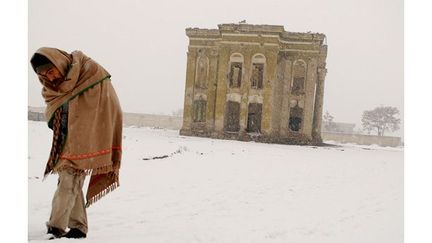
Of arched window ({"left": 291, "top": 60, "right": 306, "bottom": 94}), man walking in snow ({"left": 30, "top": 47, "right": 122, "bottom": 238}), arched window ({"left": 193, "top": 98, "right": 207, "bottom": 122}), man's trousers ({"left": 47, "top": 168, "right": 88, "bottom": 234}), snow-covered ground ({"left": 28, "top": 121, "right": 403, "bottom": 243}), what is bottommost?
snow-covered ground ({"left": 28, "top": 121, "right": 403, "bottom": 243})

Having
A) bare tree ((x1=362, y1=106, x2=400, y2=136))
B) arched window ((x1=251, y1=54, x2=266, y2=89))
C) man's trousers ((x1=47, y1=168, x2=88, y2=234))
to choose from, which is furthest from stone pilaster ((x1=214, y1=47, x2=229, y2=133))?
man's trousers ((x1=47, y1=168, x2=88, y2=234))

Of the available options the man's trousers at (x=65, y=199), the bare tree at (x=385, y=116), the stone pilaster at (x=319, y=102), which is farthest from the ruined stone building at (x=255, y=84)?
the man's trousers at (x=65, y=199)

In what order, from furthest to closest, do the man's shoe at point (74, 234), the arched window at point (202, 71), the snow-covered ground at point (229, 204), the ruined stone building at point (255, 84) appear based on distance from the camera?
1. the arched window at point (202, 71)
2. the ruined stone building at point (255, 84)
3. the snow-covered ground at point (229, 204)
4. the man's shoe at point (74, 234)

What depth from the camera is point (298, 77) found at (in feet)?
81.9

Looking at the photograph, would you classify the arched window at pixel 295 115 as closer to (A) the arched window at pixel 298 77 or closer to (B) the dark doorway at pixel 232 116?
(A) the arched window at pixel 298 77

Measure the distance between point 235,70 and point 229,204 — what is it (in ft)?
63.9

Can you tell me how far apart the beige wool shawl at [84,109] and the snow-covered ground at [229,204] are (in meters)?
0.64

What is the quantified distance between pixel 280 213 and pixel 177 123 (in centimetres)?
3178

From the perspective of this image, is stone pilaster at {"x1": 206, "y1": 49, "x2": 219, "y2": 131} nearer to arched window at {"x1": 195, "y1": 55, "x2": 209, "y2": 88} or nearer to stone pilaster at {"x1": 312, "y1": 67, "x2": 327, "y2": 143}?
arched window at {"x1": 195, "y1": 55, "x2": 209, "y2": 88}

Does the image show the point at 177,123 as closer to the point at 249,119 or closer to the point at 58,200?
the point at 249,119

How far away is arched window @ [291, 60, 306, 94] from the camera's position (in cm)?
2461

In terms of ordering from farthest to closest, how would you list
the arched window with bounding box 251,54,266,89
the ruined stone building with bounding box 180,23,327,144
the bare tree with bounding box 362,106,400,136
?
the arched window with bounding box 251,54,266,89, the ruined stone building with bounding box 180,23,327,144, the bare tree with bounding box 362,106,400,136

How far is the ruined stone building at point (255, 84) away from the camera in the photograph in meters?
23.4

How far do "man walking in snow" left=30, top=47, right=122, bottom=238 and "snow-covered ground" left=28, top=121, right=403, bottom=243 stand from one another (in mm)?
277
